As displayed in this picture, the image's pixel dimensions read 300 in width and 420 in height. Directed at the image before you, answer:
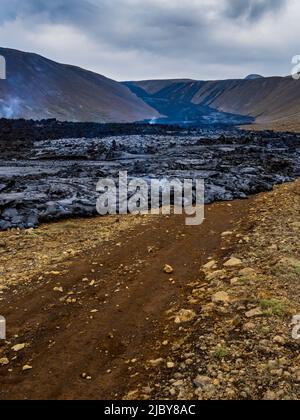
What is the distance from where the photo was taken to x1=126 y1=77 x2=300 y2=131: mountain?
9844cm

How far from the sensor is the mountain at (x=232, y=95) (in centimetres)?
9844

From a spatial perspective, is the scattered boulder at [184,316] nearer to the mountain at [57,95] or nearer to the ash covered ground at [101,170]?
the ash covered ground at [101,170]

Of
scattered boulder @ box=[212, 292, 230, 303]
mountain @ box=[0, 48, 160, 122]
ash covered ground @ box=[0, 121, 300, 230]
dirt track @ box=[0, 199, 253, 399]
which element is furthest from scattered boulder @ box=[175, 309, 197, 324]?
mountain @ box=[0, 48, 160, 122]

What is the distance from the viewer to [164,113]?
12306cm

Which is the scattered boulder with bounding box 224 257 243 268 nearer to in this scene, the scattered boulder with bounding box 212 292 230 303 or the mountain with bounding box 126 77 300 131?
the scattered boulder with bounding box 212 292 230 303

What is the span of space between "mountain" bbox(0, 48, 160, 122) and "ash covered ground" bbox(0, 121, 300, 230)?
42.9m

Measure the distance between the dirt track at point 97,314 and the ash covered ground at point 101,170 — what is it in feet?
10.1

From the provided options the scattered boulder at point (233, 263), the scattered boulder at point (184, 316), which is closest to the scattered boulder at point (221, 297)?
the scattered boulder at point (184, 316)

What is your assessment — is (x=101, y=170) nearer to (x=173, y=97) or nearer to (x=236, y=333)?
(x=236, y=333)

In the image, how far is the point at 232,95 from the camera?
130875 mm

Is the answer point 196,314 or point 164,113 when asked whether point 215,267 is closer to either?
point 196,314

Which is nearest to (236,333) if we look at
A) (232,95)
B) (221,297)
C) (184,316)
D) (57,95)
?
(184,316)

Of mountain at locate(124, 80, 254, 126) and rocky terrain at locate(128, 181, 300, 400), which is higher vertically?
mountain at locate(124, 80, 254, 126)
